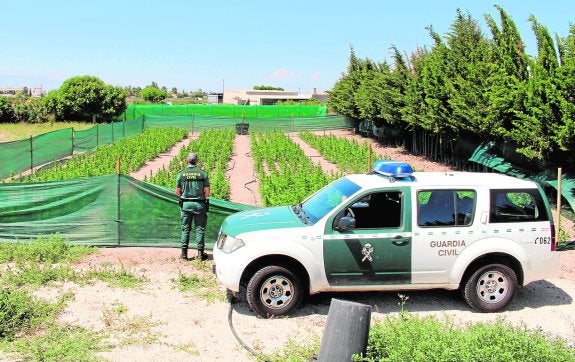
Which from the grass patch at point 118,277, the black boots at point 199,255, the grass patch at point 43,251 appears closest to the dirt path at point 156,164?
the grass patch at point 43,251

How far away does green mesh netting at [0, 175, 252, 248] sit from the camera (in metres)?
9.60

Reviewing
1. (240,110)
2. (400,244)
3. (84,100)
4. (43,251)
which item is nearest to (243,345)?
(400,244)

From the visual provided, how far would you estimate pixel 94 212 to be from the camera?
9.66 meters

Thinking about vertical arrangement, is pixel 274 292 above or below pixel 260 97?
below

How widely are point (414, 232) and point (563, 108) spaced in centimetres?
854

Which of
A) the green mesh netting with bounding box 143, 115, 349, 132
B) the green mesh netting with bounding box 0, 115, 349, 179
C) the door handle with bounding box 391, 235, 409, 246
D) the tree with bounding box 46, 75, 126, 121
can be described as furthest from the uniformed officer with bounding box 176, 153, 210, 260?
the tree with bounding box 46, 75, 126, 121

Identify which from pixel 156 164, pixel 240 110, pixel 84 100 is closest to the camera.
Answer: pixel 156 164

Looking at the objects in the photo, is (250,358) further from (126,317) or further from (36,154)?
(36,154)

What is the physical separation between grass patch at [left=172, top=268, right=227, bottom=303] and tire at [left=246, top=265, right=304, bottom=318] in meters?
0.85

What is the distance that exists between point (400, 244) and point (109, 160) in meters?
16.2

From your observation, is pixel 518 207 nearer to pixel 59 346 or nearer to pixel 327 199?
pixel 327 199

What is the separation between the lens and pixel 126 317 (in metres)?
6.62

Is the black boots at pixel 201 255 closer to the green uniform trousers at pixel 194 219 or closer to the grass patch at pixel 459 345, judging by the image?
the green uniform trousers at pixel 194 219

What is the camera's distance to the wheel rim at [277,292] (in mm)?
6660
